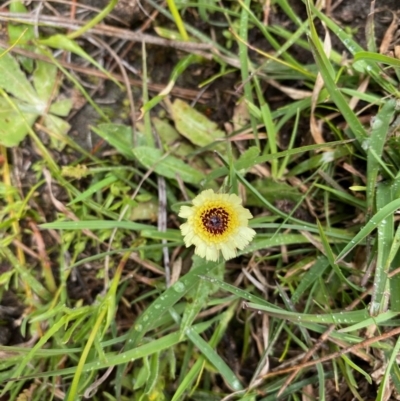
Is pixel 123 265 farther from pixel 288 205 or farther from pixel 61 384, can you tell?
pixel 288 205

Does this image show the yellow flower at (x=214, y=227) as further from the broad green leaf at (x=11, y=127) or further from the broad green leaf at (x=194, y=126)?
the broad green leaf at (x=11, y=127)

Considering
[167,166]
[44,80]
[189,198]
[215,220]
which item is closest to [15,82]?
[44,80]

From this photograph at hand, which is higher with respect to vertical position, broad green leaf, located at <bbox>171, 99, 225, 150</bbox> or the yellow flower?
broad green leaf, located at <bbox>171, 99, 225, 150</bbox>

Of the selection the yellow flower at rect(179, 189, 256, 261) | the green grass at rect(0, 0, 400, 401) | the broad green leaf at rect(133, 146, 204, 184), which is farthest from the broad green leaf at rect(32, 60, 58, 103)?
the yellow flower at rect(179, 189, 256, 261)

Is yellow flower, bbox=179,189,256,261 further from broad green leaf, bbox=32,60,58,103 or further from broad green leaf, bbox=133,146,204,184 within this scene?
broad green leaf, bbox=32,60,58,103

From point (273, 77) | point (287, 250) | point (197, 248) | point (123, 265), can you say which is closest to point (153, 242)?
point (123, 265)

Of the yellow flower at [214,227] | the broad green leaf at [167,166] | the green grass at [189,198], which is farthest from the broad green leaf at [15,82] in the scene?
the yellow flower at [214,227]

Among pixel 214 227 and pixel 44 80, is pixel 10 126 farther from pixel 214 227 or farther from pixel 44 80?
pixel 214 227
